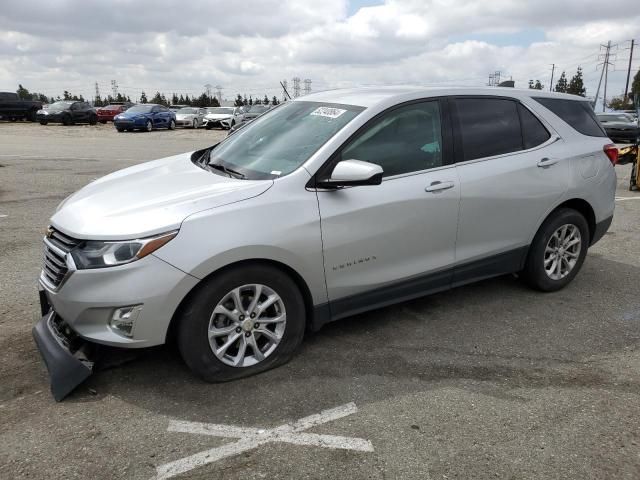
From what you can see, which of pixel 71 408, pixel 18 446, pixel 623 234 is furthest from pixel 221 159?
pixel 623 234

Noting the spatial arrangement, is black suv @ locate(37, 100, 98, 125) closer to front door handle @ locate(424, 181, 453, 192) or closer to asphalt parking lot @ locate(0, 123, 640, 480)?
asphalt parking lot @ locate(0, 123, 640, 480)

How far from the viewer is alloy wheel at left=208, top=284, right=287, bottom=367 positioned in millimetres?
3230

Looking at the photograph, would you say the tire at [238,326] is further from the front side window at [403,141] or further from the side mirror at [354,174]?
the front side window at [403,141]

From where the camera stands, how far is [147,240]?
9.71 ft

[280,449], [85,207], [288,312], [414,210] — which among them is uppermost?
[85,207]

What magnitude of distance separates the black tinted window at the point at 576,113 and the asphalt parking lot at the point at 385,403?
1.55 metres

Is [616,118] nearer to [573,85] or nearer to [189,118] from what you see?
[189,118]

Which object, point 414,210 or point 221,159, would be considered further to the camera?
point 221,159

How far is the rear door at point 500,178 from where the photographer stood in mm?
4102

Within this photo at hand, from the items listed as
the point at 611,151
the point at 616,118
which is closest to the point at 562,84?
the point at 616,118

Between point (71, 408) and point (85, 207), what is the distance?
1.20 metres

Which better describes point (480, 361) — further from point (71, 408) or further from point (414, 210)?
point (71, 408)

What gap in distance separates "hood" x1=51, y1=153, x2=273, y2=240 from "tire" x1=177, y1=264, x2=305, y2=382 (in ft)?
1.41

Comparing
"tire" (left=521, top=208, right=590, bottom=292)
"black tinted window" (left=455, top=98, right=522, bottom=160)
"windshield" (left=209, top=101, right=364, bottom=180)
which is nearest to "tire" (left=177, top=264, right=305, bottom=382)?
"windshield" (left=209, top=101, right=364, bottom=180)
